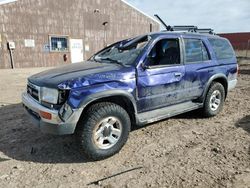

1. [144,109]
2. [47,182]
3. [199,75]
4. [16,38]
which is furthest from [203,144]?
[16,38]

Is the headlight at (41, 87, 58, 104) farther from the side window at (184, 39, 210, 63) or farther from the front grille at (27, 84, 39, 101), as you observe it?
the side window at (184, 39, 210, 63)

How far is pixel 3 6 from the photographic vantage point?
1720cm

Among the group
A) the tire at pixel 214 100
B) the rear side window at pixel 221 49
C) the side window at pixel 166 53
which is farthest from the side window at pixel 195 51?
the tire at pixel 214 100

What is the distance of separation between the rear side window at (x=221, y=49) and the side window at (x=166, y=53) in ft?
3.85

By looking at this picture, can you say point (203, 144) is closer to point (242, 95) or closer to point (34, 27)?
point (242, 95)

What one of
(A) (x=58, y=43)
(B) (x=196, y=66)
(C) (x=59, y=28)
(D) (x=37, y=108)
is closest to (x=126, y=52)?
(B) (x=196, y=66)

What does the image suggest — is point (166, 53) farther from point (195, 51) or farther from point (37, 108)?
point (37, 108)

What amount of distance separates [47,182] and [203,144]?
2564 millimetres

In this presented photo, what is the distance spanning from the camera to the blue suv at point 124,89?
A: 3.61m

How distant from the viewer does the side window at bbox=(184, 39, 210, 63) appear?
16.8 ft

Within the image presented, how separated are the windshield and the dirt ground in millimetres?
1402

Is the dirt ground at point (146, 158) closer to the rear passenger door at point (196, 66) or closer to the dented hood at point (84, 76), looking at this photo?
the rear passenger door at point (196, 66)

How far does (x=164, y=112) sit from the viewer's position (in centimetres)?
470

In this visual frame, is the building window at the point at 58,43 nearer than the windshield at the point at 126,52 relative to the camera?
No
